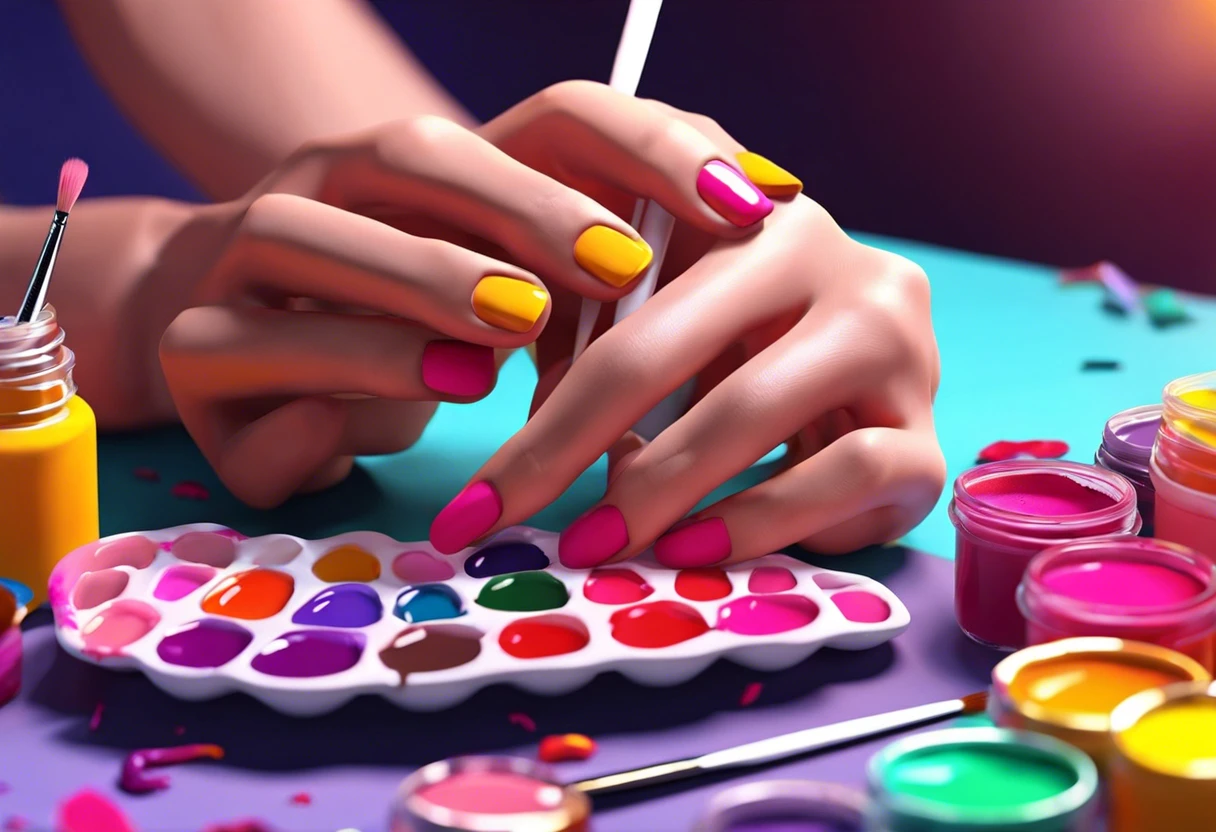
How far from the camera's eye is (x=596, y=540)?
77cm

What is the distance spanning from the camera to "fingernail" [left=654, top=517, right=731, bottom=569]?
77 centimetres

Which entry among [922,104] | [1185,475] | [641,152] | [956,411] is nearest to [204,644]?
[641,152]

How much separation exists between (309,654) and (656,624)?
179 millimetres

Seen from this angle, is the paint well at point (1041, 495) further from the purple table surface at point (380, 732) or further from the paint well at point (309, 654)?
the paint well at point (309, 654)

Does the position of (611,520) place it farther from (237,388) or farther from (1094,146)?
(1094,146)

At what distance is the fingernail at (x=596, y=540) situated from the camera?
2.52 feet

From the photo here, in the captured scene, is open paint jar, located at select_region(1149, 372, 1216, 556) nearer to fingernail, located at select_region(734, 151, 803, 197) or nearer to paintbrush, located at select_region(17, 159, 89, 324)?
fingernail, located at select_region(734, 151, 803, 197)

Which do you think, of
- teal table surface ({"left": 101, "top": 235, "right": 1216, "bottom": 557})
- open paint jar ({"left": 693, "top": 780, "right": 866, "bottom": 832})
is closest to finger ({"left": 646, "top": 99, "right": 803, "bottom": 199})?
teal table surface ({"left": 101, "top": 235, "right": 1216, "bottom": 557})

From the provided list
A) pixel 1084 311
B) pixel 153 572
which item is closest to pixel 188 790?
pixel 153 572

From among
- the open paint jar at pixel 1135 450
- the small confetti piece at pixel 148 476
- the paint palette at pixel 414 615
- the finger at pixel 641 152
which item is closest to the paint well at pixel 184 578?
the paint palette at pixel 414 615

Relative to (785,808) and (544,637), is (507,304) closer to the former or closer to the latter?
(544,637)

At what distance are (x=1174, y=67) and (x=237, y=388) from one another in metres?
1.28

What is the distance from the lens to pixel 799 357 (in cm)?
79

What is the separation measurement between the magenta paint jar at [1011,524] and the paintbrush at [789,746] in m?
0.07
